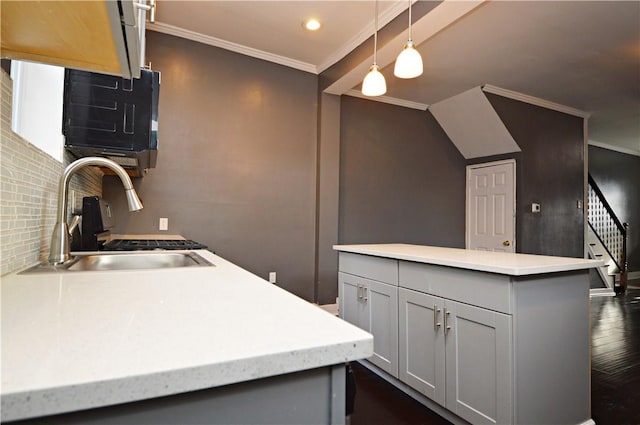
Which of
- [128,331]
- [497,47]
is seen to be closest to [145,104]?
[128,331]

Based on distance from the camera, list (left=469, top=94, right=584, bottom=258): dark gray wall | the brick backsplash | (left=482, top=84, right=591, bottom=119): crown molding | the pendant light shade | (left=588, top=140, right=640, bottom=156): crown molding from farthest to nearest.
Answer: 1. (left=588, top=140, right=640, bottom=156): crown molding
2. (left=469, top=94, right=584, bottom=258): dark gray wall
3. (left=482, top=84, right=591, bottom=119): crown molding
4. the pendant light shade
5. the brick backsplash

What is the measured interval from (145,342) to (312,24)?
3.25 m

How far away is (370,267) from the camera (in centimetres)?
246

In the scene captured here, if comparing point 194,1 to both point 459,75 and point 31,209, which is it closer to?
point 31,209

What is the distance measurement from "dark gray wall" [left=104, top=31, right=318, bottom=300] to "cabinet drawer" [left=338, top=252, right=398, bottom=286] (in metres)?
1.25

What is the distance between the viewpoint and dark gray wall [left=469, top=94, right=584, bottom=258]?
4.76 meters

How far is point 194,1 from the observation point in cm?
290

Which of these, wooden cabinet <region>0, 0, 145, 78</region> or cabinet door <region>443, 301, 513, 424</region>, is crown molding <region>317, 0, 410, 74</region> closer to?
cabinet door <region>443, 301, 513, 424</region>

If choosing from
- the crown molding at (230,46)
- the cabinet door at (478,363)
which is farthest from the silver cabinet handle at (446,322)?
the crown molding at (230,46)

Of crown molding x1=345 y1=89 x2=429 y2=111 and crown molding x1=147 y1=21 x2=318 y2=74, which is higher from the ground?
crown molding x1=147 y1=21 x2=318 y2=74

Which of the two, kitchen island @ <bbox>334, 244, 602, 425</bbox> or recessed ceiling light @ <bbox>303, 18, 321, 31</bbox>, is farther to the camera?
recessed ceiling light @ <bbox>303, 18, 321, 31</bbox>

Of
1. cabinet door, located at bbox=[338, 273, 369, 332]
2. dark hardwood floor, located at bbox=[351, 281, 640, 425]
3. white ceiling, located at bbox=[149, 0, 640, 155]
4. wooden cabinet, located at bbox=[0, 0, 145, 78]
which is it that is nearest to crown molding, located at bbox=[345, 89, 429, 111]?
white ceiling, located at bbox=[149, 0, 640, 155]

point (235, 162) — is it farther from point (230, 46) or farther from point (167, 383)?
point (167, 383)

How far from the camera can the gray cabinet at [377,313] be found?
2.22 m
